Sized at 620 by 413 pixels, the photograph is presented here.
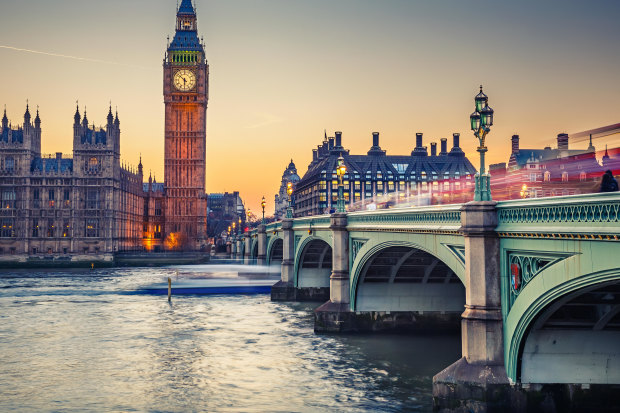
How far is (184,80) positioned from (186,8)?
2536cm

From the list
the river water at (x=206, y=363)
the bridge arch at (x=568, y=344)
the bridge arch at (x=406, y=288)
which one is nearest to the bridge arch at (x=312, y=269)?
the river water at (x=206, y=363)

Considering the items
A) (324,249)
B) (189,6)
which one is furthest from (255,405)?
(189,6)

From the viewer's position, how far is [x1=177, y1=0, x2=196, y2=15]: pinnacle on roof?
17562cm

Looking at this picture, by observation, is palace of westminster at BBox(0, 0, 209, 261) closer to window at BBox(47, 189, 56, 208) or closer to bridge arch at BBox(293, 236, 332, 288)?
window at BBox(47, 189, 56, 208)

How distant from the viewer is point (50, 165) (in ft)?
454

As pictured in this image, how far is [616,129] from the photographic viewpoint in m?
20.3

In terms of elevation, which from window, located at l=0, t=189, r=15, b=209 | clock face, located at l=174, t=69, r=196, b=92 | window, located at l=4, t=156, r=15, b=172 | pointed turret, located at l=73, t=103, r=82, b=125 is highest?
clock face, located at l=174, t=69, r=196, b=92

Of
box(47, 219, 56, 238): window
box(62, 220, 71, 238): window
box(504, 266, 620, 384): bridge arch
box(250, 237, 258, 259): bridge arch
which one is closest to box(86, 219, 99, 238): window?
box(62, 220, 71, 238): window

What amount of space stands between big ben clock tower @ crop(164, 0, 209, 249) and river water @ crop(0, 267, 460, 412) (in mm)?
109185

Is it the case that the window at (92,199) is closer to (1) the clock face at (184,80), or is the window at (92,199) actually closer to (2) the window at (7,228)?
(2) the window at (7,228)

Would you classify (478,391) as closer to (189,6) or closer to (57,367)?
(57,367)

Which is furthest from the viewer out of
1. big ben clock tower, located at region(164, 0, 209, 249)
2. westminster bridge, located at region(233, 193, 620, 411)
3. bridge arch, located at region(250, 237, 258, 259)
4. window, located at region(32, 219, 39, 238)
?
big ben clock tower, located at region(164, 0, 209, 249)

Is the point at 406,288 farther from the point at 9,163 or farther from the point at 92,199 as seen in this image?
the point at 9,163

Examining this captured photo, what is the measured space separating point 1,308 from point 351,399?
38099 millimetres
